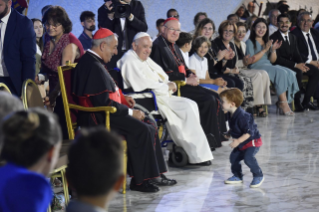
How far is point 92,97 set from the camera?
3631mm

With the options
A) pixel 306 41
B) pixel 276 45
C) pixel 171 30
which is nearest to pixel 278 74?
pixel 276 45

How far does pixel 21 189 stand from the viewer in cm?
121

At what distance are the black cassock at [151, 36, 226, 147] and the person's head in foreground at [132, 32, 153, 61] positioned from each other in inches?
22.1

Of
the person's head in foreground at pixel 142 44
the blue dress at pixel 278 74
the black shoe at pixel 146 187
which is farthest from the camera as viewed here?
the blue dress at pixel 278 74

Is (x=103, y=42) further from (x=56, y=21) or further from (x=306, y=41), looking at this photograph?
(x=306, y=41)

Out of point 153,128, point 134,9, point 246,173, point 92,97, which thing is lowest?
point 246,173

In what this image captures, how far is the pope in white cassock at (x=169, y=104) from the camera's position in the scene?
436cm

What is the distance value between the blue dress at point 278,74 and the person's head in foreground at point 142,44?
3.13 m

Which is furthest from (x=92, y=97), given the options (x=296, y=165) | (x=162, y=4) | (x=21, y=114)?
(x=162, y=4)

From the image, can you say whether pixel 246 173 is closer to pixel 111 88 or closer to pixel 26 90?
pixel 111 88

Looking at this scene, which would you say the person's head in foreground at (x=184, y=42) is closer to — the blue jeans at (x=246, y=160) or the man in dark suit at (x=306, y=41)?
the blue jeans at (x=246, y=160)

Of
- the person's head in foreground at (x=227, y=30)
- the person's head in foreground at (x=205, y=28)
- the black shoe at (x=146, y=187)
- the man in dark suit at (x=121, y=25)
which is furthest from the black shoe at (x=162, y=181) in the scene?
the person's head in foreground at (x=227, y=30)

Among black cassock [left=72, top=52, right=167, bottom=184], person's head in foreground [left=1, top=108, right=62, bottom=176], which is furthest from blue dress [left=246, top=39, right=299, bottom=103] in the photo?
person's head in foreground [left=1, top=108, right=62, bottom=176]

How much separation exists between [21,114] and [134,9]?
14.2 feet
